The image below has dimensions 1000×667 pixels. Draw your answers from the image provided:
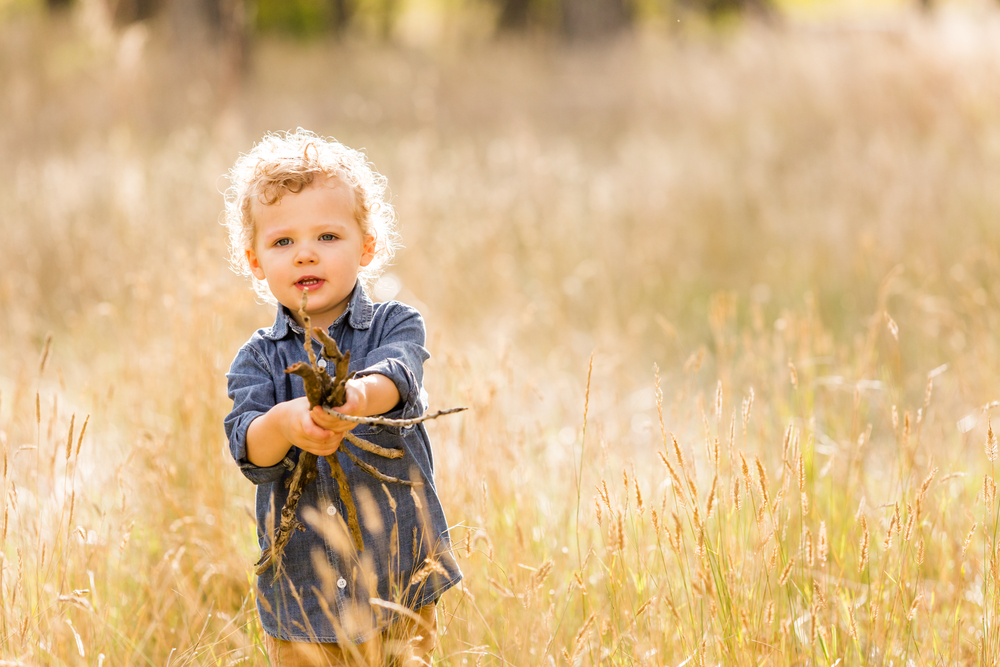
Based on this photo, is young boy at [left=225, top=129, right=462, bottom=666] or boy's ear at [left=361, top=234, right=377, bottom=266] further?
boy's ear at [left=361, top=234, right=377, bottom=266]

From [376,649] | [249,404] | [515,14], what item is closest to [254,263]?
[249,404]

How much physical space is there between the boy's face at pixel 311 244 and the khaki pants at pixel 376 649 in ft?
2.13

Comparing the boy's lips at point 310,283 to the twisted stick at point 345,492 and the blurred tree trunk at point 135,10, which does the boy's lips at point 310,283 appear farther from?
the blurred tree trunk at point 135,10

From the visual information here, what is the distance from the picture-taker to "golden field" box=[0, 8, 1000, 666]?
1.78 m

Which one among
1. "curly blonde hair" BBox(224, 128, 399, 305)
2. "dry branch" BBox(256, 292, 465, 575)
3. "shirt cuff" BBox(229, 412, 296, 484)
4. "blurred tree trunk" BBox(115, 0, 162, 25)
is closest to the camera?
"dry branch" BBox(256, 292, 465, 575)

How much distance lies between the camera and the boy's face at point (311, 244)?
1577mm

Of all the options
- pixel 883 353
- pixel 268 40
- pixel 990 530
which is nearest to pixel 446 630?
pixel 990 530

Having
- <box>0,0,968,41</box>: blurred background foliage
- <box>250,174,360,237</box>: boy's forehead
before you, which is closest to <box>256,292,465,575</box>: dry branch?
<box>250,174,360,237</box>: boy's forehead

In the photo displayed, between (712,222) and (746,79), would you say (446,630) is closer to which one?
(712,222)

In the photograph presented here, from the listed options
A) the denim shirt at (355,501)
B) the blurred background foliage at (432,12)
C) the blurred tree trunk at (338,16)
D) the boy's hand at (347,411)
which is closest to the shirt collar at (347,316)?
the denim shirt at (355,501)

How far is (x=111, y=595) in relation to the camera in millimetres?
2113

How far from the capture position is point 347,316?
1.66 metres

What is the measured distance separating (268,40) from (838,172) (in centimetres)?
1312

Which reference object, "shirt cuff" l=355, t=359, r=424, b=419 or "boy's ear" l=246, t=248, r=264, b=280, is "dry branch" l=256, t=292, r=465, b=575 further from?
"boy's ear" l=246, t=248, r=264, b=280
